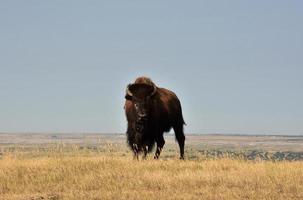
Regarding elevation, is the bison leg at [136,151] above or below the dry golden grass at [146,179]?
above

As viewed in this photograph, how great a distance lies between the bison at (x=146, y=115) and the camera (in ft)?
66.8

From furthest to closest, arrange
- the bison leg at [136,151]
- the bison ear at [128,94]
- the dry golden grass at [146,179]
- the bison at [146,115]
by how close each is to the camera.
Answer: the bison ear at [128,94] < the bison at [146,115] < the bison leg at [136,151] < the dry golden grass at [146,179]

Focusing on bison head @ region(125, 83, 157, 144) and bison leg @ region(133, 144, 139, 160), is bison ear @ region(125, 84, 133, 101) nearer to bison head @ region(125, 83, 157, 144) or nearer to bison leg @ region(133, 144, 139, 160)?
bison head @ region(125, 83, 157, 144)

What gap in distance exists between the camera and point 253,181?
1515 centimetres

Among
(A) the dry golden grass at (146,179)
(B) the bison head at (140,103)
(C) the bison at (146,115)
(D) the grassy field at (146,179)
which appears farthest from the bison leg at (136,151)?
(A) the dry golden grass at (146,179)

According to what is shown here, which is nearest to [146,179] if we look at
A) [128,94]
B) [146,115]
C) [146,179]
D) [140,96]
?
[146,179]

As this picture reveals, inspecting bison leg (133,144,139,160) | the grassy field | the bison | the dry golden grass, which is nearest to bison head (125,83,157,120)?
the bison

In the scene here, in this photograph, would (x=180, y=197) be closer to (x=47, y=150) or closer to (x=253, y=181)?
(x=253, y=181)

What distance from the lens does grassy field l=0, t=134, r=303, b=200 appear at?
13945 mm

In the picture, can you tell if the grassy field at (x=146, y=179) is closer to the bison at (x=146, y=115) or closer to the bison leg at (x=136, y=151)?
the bison leg at (x=136, y=151)

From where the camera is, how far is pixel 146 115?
2030 cm

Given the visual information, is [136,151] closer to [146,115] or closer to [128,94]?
[146,115]

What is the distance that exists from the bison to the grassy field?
1.28 m

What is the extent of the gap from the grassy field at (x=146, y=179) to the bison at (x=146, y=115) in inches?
A: 50.5
